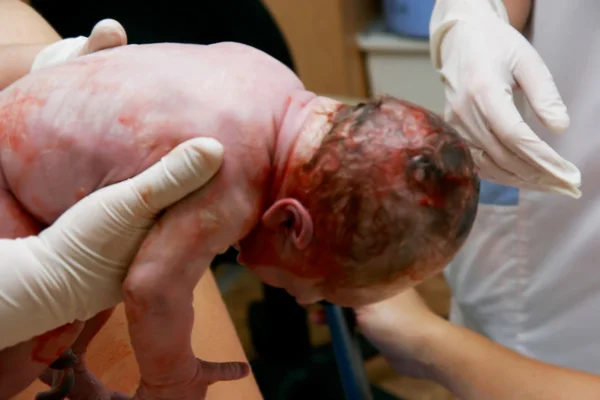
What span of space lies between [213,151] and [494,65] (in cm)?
46

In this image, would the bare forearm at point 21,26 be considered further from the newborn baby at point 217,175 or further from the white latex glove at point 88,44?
the newborn baby at point 217,175

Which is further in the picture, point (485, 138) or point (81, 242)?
point (485, 138)

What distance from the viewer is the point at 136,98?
57 cm

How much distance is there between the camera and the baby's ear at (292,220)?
59cm

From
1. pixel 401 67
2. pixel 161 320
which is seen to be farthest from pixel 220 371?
pixel 401 67

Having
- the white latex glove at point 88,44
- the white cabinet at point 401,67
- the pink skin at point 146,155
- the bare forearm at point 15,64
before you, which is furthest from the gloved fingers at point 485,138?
the white cabinet at point 401,67

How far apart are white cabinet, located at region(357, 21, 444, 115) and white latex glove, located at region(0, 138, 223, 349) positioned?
1.47 meters

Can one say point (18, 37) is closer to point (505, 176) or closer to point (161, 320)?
point (161, 320)

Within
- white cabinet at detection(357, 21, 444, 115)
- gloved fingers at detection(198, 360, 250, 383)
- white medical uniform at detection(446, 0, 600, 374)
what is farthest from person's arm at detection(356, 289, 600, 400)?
white cabinet at detection(357, 21, 444, 115)

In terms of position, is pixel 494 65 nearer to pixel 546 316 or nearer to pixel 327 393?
pixel 546 316

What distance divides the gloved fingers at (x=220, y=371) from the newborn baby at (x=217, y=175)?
0.08 ft

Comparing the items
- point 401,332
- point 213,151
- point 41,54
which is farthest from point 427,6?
point 213,151

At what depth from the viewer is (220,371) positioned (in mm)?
632

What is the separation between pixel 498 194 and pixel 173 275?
0.65 meters
